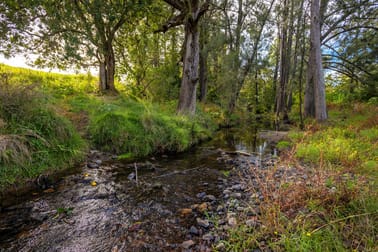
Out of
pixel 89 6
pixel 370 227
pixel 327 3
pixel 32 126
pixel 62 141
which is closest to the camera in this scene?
pixel 370 227

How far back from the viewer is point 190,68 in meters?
7.60

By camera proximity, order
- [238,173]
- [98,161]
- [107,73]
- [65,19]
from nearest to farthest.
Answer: [238,173] → [98,161] → [65,19] → [107,73]

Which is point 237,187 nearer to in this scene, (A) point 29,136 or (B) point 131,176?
(B) point 131,176

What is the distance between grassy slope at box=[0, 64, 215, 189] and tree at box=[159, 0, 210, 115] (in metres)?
1.45

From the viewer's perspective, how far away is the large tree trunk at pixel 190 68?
7.44 metres

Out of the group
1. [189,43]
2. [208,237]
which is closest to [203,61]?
[189,43]

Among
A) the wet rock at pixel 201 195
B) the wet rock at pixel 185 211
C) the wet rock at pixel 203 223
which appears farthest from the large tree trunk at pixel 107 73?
the wet rock at pixel 203 223

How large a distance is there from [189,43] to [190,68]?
1.07 m

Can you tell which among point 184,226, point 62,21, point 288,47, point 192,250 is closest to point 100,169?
point 184,226

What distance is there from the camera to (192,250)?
1756mm

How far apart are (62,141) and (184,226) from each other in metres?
3.10

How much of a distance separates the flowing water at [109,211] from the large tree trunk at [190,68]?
14.4ft

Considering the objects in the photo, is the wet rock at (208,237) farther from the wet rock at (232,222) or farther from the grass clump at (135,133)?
the grass clump at (135,133)

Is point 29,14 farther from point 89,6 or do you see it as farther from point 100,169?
point 100,169
